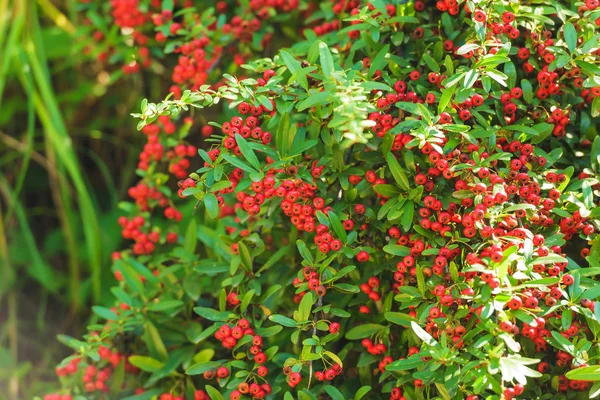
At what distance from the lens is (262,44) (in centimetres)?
161

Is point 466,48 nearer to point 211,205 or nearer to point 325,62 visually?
point 325,62

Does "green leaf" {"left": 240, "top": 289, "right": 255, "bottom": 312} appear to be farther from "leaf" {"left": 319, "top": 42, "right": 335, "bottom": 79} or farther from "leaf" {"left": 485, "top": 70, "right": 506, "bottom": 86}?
"leaf" {"left": 485, "top": 70, "right": 506, "bottom": 86}

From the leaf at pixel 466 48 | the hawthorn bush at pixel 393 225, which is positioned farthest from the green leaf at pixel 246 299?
the leaf at pixel 466 48

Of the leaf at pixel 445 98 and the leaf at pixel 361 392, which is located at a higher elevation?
the leaf at pixel 445 98

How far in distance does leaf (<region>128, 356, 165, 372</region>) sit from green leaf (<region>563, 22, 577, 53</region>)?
3.29ft

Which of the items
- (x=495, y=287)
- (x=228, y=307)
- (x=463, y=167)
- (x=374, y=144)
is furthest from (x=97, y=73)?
(x=495, y=287)

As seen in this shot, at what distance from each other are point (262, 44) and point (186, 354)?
29.5 inches

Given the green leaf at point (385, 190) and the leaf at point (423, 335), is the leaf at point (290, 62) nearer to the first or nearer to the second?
the green leaf at point (385, 190)

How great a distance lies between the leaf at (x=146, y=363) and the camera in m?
1.38

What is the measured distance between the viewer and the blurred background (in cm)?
185

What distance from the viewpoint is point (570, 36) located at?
1197mm

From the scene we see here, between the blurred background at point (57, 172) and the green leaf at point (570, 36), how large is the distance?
1180 mm

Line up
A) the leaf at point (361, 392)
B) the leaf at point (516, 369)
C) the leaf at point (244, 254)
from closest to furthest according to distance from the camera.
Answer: the leaf at point (516, 369) < the leaf at point (361, 392) < the leaf at point (244, 254)

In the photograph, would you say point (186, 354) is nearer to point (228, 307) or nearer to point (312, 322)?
point (228, 307)
